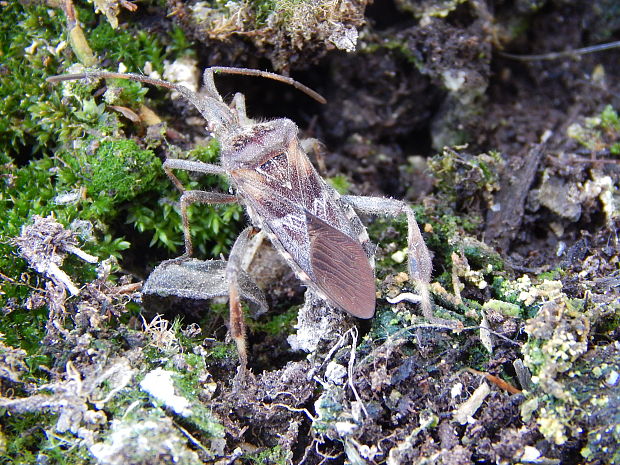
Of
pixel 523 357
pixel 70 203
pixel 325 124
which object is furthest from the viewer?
pixel 325 124

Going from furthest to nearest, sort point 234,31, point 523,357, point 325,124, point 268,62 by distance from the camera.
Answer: point 325,124 < point 268,62 < point 234,31 < point 523,357

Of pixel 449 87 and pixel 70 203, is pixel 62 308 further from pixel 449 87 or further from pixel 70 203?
pixel 449 87

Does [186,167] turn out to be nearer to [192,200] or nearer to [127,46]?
[192,200]

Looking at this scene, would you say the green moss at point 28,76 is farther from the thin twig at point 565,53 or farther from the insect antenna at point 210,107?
the thin twig at point 565,53

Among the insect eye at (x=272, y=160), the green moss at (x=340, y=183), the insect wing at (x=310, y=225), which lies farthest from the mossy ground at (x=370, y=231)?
the insect eye at (x=272, y=160)

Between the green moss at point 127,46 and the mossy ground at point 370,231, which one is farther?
the green moss at point 127,46

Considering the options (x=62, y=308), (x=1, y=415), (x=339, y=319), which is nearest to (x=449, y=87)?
(x=339, y=319)

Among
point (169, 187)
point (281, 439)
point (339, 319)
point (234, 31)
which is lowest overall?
point (281, 439)
